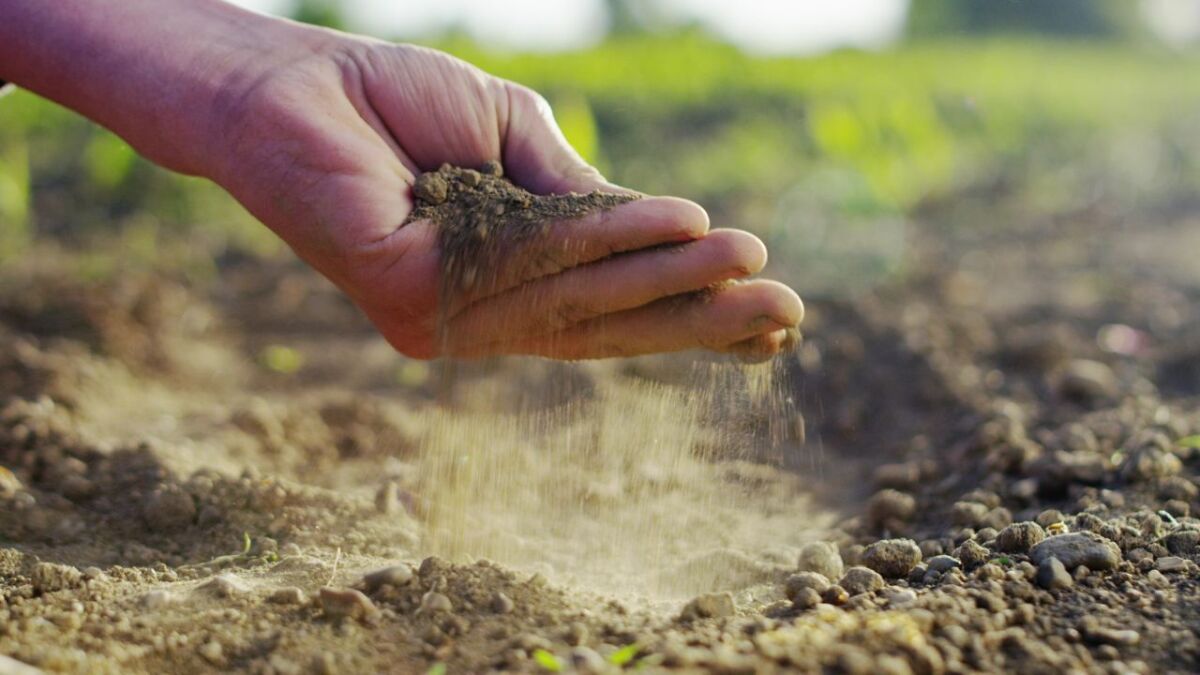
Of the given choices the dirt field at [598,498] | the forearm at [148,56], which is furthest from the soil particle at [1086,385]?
the forearm at [148,56]

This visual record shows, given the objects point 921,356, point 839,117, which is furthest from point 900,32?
point 921,356

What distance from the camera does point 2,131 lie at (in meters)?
7.17

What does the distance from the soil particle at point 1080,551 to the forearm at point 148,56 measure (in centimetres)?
192

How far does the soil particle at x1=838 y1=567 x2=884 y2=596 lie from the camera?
2.00m

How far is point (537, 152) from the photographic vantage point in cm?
259

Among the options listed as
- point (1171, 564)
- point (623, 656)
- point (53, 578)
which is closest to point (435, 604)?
point (623, 656)

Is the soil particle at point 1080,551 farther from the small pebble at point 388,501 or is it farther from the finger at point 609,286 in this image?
the small pebble at point 388,501

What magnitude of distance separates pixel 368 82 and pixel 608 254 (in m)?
0.79

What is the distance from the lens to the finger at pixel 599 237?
2.15 m

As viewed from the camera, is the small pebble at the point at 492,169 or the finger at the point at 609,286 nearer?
the finger at the point at 609,286

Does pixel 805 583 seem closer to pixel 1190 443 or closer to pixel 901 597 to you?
pixel 901 597

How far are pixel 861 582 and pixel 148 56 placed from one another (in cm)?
195

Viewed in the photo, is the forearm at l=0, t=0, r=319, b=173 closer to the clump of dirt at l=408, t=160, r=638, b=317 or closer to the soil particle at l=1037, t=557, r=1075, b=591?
the clump of dirt at l=408, t=160, r=638, b=317

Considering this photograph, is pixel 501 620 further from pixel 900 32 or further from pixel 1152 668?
pixel 900 32
